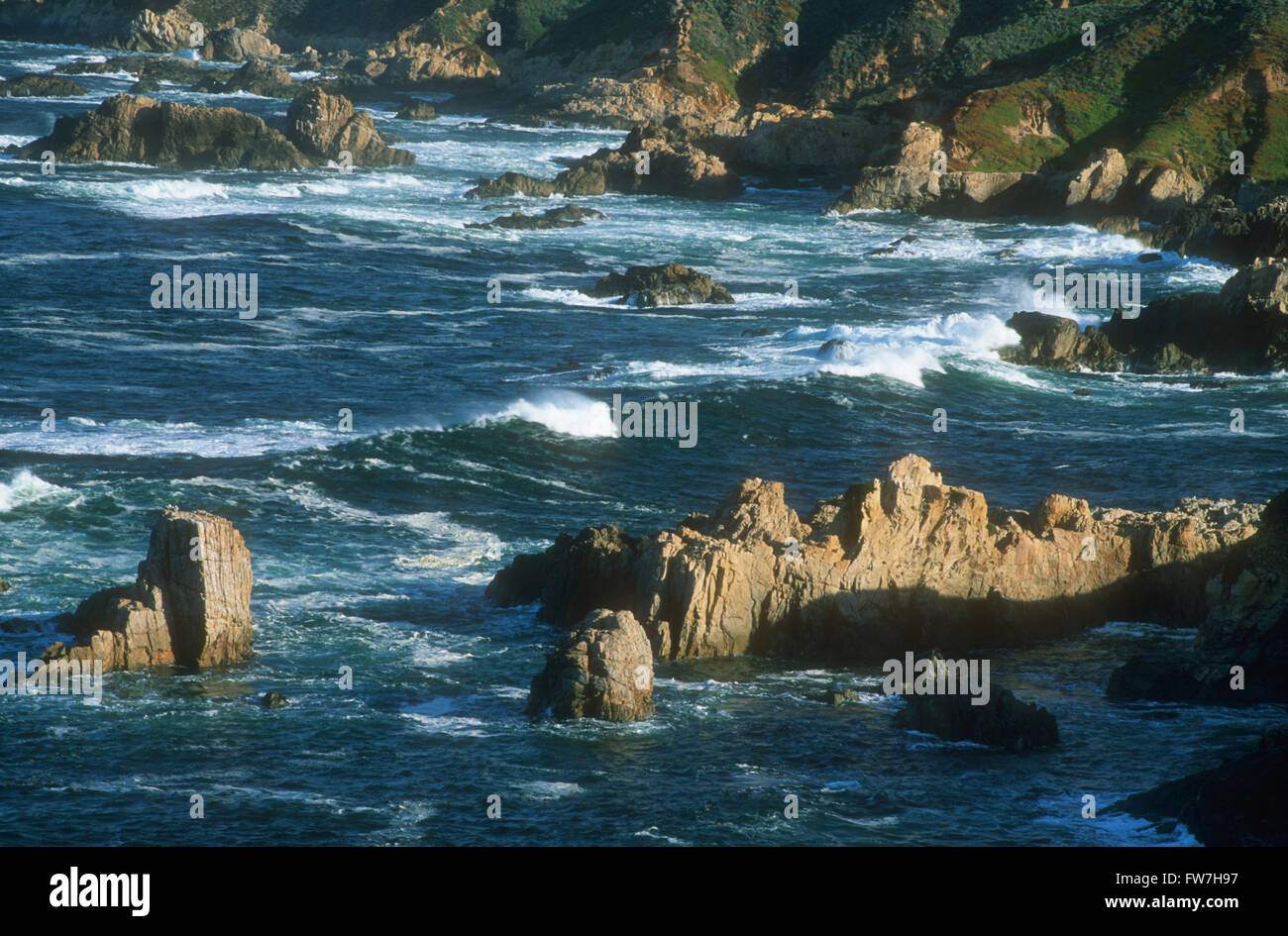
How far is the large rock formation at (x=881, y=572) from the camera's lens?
30.7 m

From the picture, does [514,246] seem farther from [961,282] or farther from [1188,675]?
[1188,675]

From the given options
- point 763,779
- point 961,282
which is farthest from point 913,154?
point 763,779

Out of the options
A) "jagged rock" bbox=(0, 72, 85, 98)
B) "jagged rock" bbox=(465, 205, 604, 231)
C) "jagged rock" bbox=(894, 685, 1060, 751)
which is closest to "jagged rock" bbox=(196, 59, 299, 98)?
"jagged rock" bbox=(0, 72, 85, 98)

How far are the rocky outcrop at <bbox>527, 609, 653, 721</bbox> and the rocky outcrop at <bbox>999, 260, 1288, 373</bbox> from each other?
36638 mm

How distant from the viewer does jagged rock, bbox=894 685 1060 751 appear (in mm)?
26094

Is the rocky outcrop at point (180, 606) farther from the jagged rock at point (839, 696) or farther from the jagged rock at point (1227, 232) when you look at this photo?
the jagged rock at point (1227, 232)

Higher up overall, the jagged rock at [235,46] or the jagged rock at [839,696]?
the jagged rock at [235,46]

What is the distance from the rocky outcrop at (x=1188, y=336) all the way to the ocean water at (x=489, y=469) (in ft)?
5.75

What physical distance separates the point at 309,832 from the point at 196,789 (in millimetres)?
2559

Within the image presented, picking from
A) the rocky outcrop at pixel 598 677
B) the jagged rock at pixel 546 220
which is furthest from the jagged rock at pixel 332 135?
the rocky outcrop at pixel 598 677

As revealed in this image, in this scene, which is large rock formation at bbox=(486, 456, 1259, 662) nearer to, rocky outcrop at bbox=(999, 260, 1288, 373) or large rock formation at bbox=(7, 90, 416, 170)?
rocky outcrop at bbox=(999, 260, 1288, 373)

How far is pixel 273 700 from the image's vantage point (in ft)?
90.1

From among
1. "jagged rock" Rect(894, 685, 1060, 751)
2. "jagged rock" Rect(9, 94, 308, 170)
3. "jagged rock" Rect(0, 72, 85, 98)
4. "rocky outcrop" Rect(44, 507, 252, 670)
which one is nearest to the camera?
"jagged rock" Rect(894, 685, 1060, 751)

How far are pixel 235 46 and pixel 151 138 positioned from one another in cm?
9092
